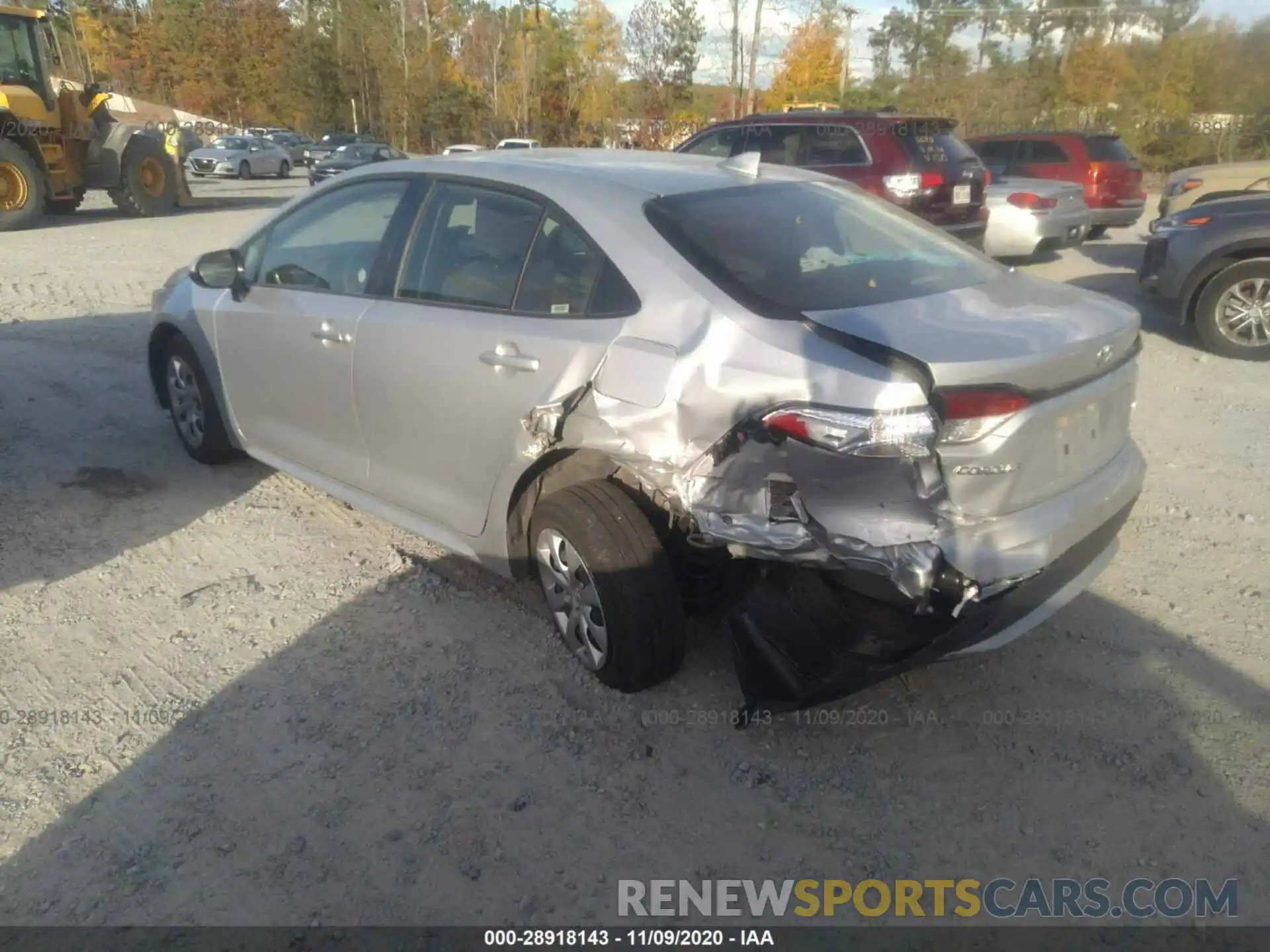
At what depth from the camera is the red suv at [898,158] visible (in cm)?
934

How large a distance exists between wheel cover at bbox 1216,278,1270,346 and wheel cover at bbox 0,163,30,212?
53.6ft

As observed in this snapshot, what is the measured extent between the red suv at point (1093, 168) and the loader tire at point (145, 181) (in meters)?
14.5

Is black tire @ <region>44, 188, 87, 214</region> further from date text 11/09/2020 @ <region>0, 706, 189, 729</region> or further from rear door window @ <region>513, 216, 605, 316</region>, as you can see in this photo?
rear door window @ <region>513, 216, 605, 316</region>

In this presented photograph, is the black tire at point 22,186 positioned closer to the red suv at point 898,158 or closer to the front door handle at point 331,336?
the red suv at point 898,158

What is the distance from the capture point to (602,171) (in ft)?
12.0

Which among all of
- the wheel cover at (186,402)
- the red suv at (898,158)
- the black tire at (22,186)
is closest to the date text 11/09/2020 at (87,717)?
the wheel cover at (186,402)

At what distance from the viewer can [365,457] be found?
4.14 metres

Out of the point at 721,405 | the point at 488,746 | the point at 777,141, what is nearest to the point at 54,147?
the point at 777,141

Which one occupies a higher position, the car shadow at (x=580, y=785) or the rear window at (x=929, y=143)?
the rear window at (x=929, y=143)

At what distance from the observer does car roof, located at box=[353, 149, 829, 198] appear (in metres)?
3.52

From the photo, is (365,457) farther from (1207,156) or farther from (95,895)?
(1207,156)

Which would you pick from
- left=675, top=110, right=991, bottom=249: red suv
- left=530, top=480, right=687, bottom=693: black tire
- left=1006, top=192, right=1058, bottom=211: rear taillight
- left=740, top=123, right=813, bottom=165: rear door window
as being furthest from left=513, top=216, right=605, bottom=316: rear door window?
left=1006, top=192, right=1058, bottom=211: rear taillight
